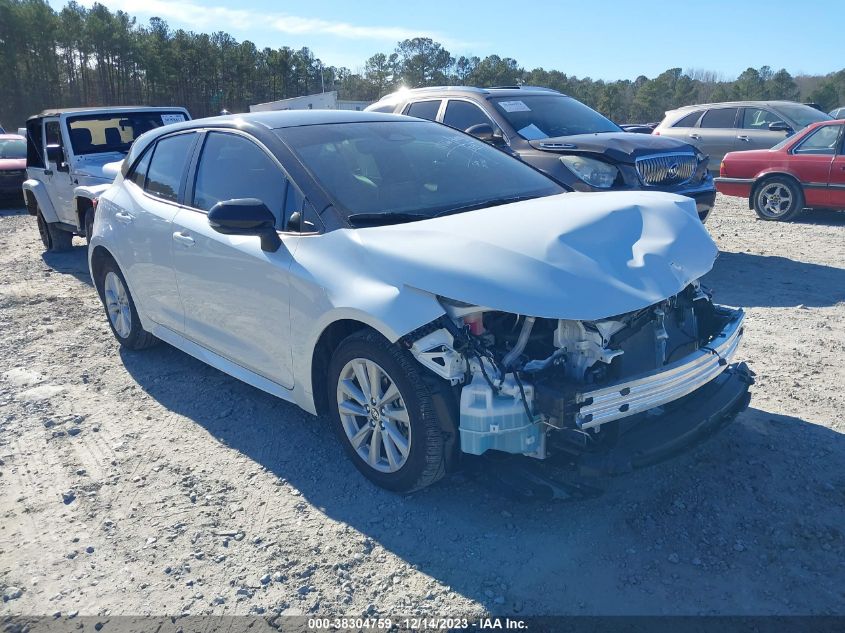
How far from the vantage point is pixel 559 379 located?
2.93 m

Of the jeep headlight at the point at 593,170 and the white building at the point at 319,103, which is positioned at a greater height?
the jeep headlight at the point at 593,170

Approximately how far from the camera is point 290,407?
4.54 m

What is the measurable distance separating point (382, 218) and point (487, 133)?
3897 millimetres

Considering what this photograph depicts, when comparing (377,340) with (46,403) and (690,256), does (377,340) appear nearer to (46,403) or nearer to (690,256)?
(690,256)

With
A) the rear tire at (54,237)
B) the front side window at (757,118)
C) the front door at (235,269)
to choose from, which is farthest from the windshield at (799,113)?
the rear tire at (54,237)

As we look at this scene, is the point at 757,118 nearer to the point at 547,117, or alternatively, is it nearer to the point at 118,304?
the point at 547,117

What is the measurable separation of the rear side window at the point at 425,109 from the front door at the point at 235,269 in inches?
174

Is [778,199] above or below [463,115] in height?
below

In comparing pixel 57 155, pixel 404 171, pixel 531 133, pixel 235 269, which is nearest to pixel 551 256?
pixel 404 171

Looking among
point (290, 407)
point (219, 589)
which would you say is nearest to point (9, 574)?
point (219, 589)

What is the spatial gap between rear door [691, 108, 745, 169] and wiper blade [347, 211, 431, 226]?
451 inches

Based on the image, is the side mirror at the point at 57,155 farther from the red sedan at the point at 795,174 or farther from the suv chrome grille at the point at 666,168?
the red sedan at the point at 795,174

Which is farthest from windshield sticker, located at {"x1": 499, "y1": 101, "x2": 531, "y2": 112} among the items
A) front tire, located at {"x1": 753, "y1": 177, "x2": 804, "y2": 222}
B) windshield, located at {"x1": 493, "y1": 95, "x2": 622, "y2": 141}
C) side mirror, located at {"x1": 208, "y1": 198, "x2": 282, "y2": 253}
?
side mirror, located at {"x1": 208, "y1": 198, "x2": 282, "y2": 253}

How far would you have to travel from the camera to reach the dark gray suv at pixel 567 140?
7008 millimetres
